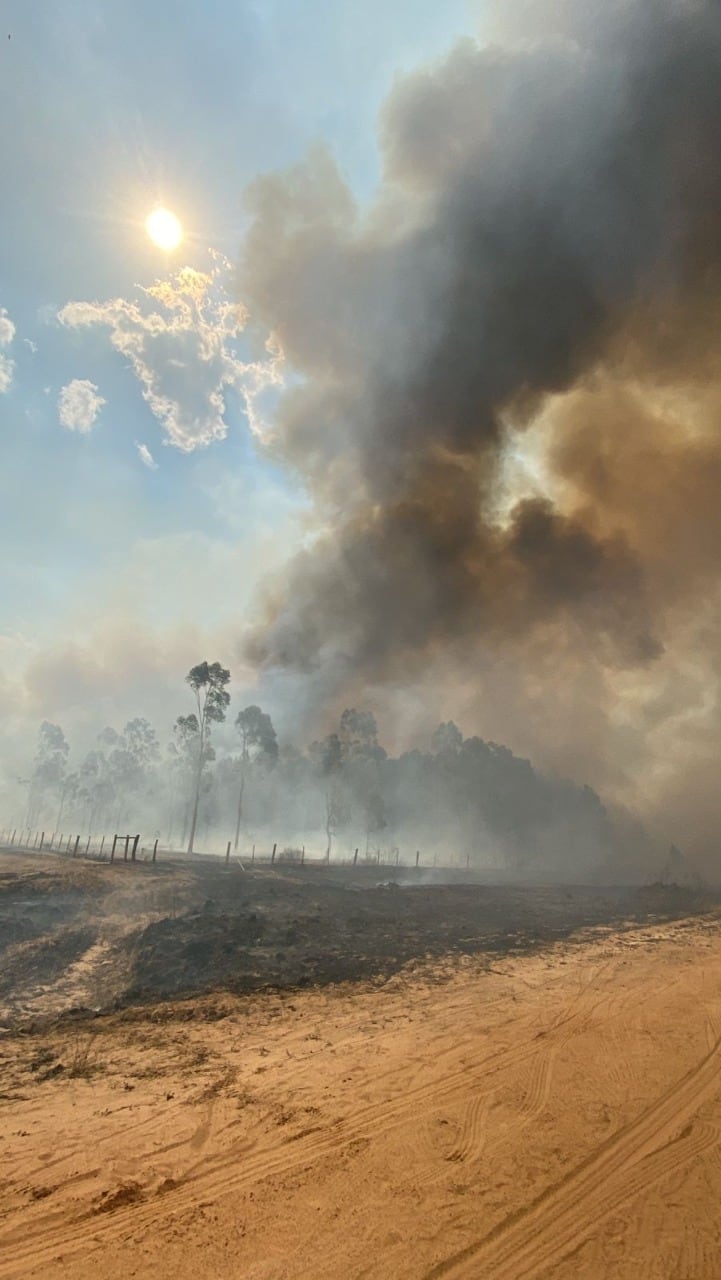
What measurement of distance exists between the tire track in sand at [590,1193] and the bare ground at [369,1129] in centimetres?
3

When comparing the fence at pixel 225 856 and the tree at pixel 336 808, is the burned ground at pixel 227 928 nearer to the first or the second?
the fence at pixel 225 856

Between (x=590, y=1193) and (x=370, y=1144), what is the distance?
7.99 feet

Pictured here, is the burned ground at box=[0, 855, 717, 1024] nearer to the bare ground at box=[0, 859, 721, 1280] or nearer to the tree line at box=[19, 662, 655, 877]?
the bare ground at box=[0, 859, 721, 1280]

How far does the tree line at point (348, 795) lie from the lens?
75.4 m

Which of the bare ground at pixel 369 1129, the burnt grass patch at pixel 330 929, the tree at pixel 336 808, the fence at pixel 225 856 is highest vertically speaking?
the tree at pixel 336 808

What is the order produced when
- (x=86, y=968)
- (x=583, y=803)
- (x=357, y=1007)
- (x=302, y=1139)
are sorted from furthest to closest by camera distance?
(x=583, y=803) < (x=86, y=968) < (x=357, y=1007) < (x=302, y=1139)

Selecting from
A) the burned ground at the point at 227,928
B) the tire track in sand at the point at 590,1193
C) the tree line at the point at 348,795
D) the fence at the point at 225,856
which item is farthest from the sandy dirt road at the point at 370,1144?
the tree line at the point at 348,795

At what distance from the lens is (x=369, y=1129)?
7.05 metres

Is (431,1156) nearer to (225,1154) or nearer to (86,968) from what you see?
(225,1154)

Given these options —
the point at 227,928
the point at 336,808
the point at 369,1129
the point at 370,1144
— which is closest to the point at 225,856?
the point at 336,808

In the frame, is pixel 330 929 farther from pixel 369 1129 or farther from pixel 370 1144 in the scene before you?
pixel 370 1144

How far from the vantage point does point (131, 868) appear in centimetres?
3503

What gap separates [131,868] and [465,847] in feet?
195

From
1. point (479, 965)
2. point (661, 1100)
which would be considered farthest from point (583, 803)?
point (661, 1100)
